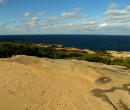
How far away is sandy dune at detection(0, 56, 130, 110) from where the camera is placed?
1410 cm

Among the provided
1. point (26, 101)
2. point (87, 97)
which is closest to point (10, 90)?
point (26, 101)

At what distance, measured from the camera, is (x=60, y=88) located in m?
16.5

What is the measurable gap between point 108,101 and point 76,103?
184cm

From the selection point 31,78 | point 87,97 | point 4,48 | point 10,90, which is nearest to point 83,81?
point 87,97

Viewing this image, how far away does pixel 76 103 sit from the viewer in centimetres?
A: 1430

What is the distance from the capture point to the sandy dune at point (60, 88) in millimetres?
14102

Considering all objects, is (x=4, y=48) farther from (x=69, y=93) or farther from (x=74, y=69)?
(x=69, y=93)

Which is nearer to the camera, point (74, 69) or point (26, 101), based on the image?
point (26, 101)

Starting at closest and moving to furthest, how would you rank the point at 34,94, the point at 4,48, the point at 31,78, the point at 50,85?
the point at 34,94 → the point at 50,85 → the point at 31,78 → the point at 4,48

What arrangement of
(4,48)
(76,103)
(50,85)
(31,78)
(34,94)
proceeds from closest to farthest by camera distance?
(76,103) → (34,94) → (50,85) → (31,78) → (4,48)

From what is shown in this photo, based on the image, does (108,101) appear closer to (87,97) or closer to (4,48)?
(87,97)

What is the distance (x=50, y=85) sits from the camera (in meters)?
17.0

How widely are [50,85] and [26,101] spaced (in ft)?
9.48

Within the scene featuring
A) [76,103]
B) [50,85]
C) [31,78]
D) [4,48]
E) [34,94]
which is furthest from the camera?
[4,48]
